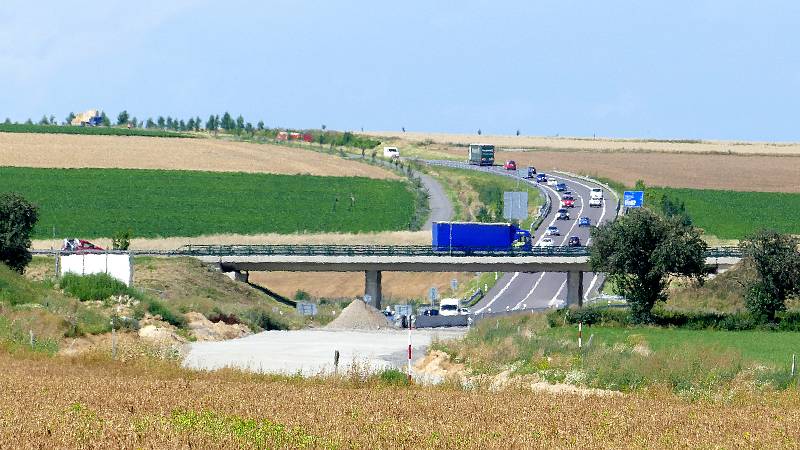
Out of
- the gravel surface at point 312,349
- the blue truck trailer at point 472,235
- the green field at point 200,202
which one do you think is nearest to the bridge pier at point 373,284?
the blue truck trailer at point 472,235

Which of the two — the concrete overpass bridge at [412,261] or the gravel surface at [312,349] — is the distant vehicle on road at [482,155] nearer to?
the concrete overpass bridge at [412,261]

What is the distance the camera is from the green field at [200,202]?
127m

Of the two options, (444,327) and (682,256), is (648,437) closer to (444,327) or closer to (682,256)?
(682,256)

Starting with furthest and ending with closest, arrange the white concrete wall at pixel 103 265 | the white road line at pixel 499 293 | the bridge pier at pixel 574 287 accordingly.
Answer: the white road line at pixel 499 293, the bridge pier at pixel 574 287, the white concrete wall at pixel 103 265

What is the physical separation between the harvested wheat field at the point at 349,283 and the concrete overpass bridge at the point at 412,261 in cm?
1131

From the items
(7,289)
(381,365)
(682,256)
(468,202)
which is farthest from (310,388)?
(468,202)

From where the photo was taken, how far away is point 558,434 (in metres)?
24.4

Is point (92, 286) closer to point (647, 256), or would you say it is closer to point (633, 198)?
point (647, 256)

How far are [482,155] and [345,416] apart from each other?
523 feet

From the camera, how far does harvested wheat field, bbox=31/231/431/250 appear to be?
382 feet

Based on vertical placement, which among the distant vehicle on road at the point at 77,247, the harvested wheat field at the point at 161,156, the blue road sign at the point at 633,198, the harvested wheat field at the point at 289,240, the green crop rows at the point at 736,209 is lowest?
the harvested wheat field at the point at 289,240

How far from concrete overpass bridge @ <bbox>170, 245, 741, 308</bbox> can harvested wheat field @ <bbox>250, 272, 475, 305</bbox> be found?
37.1ft

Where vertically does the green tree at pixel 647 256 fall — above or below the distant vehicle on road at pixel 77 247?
above

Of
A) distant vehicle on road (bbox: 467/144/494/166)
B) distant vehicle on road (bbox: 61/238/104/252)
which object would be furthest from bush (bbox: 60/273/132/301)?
distant vehicle on road (bbox: 467/144/494/166)
